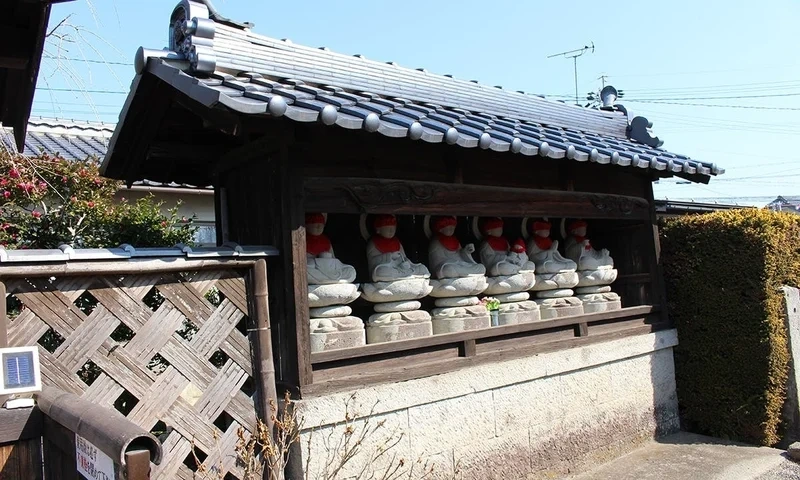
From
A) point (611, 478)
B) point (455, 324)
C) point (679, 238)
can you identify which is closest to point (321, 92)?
point (455, 324)

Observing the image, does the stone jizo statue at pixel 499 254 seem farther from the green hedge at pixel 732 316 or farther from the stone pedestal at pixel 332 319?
the green hedge at pixel 732 316

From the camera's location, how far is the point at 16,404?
2834 millimetres

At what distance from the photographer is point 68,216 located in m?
6.13

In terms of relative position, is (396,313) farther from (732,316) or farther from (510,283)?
(732,316)

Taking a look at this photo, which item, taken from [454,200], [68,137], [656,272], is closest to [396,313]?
[454,200]

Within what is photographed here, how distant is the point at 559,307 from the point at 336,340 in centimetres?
272

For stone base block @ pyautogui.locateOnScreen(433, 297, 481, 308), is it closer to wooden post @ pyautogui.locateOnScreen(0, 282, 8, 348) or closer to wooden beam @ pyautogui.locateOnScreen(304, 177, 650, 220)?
wooden beam @ pyautogui.locateOnScreen(304, 177, 650, 220)

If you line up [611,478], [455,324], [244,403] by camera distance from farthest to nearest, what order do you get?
[611,478] → [455,324] → [244,403]

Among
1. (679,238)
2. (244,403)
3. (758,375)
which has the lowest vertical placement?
(758,375)

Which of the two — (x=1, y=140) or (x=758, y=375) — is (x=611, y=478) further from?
(x=1, y=140)

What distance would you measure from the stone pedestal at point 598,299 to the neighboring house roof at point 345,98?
4.70 ft

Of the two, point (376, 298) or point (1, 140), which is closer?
point (1, 140)

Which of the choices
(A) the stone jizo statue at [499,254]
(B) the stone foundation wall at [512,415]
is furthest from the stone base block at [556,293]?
(B) the stone foundation wall at [512,415]

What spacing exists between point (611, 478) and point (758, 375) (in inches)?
88.7
